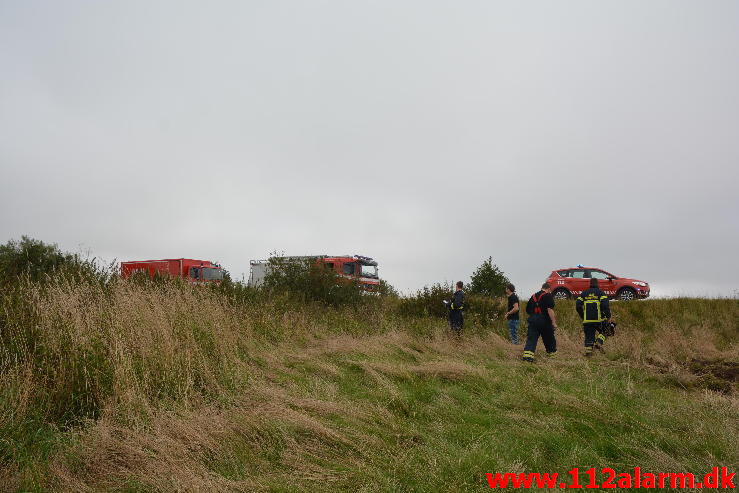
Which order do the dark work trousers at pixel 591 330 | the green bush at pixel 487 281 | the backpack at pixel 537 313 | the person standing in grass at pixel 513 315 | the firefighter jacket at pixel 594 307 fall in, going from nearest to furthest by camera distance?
the backpack at pixel 537 313, the firefighter jacket at pixel 594 307, the dark work trousers at pixel 591 330, the person standing in grass at pixel 513 315, the green bush at pixel 487 281

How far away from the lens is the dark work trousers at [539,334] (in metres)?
9.77

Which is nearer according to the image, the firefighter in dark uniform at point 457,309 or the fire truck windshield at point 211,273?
the firefighter in dark uniform at point 457,309

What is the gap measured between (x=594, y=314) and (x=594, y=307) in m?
0.15

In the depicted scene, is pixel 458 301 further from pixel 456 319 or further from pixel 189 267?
pixel 189 267

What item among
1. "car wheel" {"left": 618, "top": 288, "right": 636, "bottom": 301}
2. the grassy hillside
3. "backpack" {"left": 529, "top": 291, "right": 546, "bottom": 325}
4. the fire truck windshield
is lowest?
the grassy hillside

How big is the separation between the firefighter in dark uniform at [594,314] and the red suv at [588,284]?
10.0 m

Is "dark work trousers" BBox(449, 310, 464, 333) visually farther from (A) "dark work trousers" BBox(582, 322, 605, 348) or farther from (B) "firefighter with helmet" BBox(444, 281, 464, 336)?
(A) "dark work trousers" BBox(582, 322, 605, 348)

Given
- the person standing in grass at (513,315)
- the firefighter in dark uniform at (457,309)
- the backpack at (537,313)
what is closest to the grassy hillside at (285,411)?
the backpack at (537,313)

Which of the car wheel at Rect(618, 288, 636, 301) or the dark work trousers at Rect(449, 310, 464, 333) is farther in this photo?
the car wheel at Rect(618, 288, 636, 301)

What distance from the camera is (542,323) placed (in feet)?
32.6

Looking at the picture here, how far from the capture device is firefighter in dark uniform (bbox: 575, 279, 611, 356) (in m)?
11.0

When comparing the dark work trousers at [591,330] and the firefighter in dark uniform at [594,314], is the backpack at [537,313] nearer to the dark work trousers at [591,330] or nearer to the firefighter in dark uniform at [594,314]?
the firefighter in dark uniform at [594,314]

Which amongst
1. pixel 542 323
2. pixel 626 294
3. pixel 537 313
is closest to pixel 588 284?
pixel 626 294

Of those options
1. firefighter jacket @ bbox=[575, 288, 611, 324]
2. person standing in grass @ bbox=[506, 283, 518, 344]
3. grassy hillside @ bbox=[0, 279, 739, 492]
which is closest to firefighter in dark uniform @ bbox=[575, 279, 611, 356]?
firefighter jacket @ bbox=[575, 288, 611, 324]
